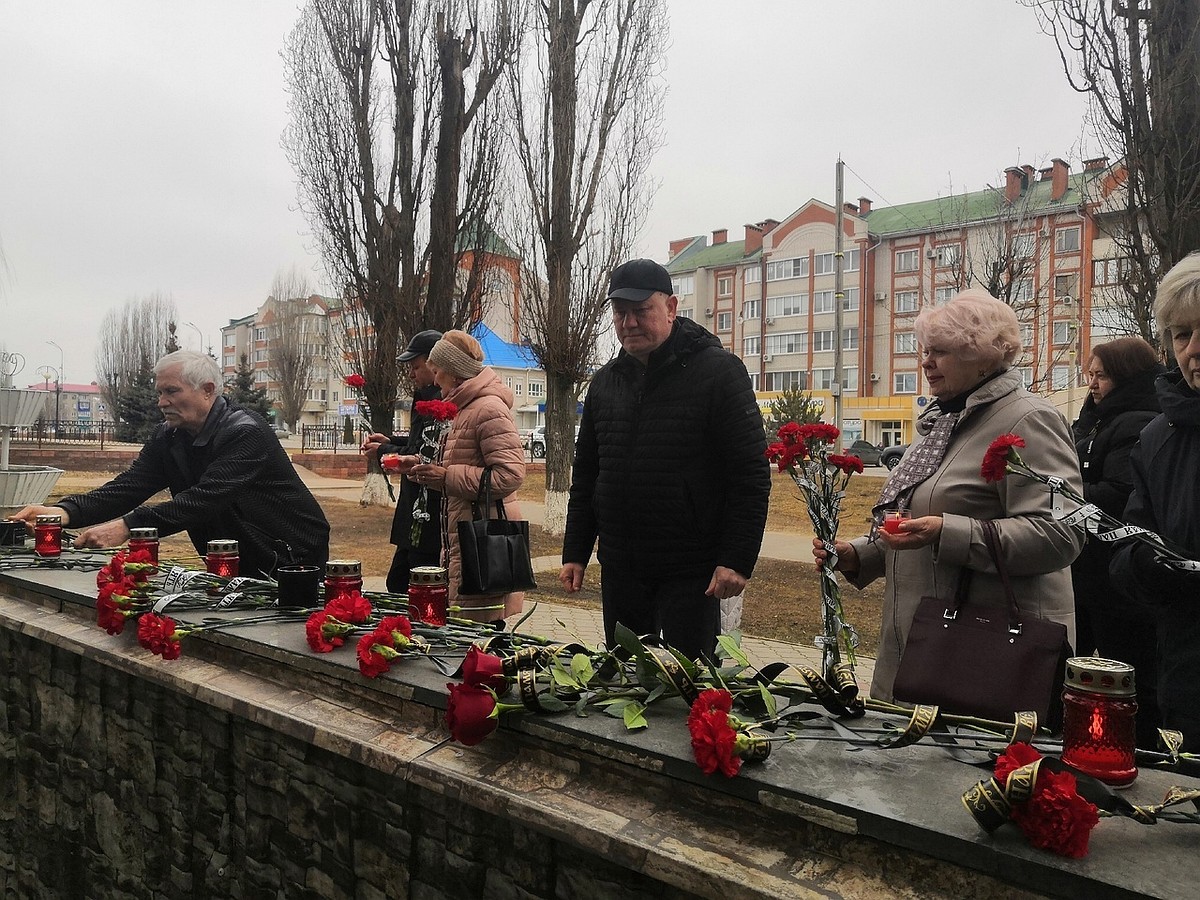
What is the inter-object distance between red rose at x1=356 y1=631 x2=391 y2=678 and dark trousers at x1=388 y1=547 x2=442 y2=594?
189cm

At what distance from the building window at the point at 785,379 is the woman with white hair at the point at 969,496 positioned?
4524 cm

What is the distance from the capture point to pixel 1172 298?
2.06 metres

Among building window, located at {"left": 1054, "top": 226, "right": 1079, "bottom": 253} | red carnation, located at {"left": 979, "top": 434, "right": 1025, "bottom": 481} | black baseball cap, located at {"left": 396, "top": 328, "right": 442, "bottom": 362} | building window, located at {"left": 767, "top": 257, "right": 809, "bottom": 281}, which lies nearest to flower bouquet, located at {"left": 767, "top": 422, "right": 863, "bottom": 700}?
red carnation, located at {"left": 979, "top": 434, "right": 1025, "bottom": 481}

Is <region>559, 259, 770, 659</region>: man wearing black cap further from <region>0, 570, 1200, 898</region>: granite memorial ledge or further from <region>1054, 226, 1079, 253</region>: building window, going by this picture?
<region>1054, 226, 1079, 253</region>: building window

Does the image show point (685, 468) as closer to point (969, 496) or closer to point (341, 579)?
point (969, 496)

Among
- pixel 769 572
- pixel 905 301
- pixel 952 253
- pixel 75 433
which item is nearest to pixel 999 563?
pixel 769 572

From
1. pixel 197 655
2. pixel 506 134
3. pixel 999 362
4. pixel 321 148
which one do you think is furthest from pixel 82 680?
pixel 321 148

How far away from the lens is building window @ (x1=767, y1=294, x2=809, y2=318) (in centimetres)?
4712

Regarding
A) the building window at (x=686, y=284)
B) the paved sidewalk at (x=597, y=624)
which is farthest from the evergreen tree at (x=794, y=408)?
the building window at (x=686, y=284)

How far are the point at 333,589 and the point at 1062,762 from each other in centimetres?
203

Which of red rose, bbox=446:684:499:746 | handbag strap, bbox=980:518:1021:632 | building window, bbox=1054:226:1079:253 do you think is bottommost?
red rose, bbox=446:684:499:746

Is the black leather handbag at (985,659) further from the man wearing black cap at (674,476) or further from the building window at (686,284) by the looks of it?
the building window at (686,284)

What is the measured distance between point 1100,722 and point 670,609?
1724 mm

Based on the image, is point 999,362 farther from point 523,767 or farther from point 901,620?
point 523,767
